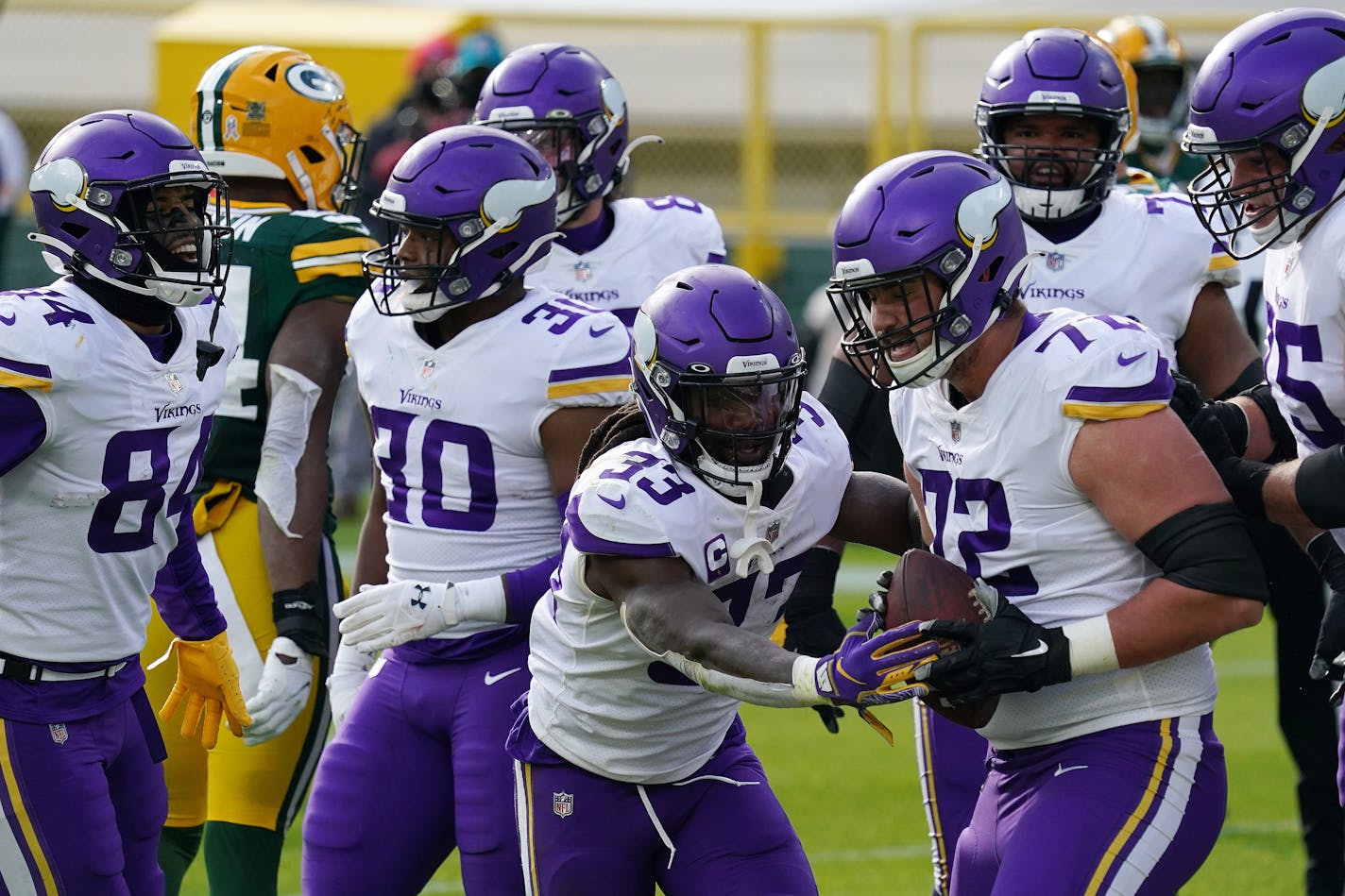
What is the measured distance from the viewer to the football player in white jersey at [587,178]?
510 cm

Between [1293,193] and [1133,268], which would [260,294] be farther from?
[1293,193]

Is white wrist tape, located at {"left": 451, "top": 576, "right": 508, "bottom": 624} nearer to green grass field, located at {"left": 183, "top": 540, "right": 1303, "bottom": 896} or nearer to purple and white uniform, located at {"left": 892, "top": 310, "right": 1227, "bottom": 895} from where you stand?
purple and white uniform, located at {"left": 892, "top": 310, "right": 1227, "bottom": 895}

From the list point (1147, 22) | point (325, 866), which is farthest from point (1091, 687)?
point (1147, 22)

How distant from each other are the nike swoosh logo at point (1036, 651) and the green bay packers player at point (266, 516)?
1.85 meters

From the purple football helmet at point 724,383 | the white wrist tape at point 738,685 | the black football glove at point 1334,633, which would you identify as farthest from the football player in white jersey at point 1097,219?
the white wrist tape at point 738,685

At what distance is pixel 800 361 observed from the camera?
3402mm

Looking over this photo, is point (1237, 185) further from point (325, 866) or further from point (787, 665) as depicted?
point (325, 866)

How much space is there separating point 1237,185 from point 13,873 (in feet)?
8.63

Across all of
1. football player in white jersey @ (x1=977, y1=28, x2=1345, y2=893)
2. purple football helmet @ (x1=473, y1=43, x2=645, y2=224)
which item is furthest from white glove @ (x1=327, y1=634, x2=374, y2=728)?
football player in white jersey @ (x1=977, y1=28, x2=1345, y2=893)

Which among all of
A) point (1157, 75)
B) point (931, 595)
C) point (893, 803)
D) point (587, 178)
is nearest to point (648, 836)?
point (931, 595)

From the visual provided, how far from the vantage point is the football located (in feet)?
10.4

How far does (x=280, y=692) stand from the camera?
428cm

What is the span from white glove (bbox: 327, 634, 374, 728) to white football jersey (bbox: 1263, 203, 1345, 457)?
2.02 m

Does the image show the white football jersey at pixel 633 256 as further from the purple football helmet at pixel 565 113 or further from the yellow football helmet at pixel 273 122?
the yellow football helmet at pixel 273 122
